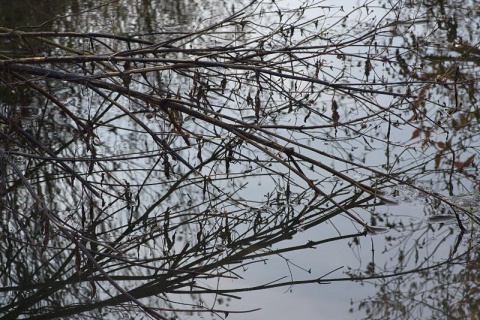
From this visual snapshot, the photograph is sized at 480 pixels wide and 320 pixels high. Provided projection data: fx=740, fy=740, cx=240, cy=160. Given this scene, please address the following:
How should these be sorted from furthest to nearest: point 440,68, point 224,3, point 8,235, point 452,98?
point 224,3, point 440,68, point 452,98, point 8,235

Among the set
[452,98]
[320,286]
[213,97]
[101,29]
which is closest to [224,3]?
[101,29]

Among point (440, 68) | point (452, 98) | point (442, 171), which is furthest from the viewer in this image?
point (440, 68)

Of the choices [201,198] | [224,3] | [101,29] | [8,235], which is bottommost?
[8,235]

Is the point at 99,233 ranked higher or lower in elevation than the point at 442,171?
lower

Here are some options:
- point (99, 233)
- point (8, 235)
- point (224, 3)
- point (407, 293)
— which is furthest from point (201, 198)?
point (224, 3)

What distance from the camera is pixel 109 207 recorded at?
3.64 metres

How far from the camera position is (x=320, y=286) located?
9.58 feet

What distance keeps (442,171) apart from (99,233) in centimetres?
184

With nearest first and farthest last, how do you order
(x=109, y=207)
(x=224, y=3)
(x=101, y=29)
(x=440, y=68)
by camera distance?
(x=109, y=207) → (x=440, y=68) → (x=101, y=29) → (x=224, y=3)

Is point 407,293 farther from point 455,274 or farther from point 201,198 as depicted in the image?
point 201,198

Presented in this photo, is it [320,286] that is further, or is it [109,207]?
[109,207]

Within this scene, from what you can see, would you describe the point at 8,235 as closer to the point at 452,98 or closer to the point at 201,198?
the point at 201,198

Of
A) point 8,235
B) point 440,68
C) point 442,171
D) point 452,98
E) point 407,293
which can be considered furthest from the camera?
point 440,68

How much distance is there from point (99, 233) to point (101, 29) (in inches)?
139
